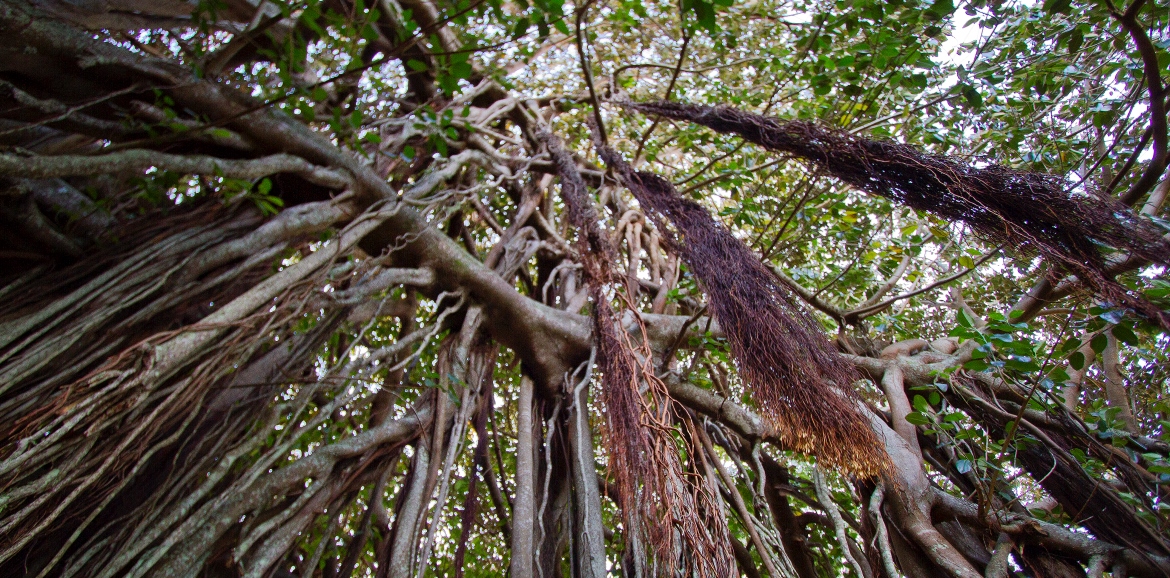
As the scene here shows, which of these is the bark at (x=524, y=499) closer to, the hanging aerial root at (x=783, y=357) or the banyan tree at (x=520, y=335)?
the banyan tree at (x=520, y=335)

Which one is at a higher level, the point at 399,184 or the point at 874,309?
the point at 399,184

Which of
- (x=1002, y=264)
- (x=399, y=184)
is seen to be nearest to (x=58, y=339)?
(x=399, y=184)

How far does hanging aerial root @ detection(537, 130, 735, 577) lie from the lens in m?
1.23

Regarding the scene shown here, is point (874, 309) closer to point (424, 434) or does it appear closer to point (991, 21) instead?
point (991, 21)

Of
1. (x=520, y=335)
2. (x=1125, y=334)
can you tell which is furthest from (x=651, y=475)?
(x=1125, y=334)

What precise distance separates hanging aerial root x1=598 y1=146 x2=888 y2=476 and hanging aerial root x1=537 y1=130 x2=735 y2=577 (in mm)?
270

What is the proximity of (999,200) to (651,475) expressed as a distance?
44.4 inches

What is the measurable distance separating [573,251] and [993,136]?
1691mm

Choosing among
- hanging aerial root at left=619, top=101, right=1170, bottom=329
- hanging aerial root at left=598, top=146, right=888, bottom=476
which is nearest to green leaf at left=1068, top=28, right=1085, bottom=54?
hanging aerial root at left=619, top=101, right=1170, bottom=329

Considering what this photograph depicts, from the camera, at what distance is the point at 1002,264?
8.38 feet

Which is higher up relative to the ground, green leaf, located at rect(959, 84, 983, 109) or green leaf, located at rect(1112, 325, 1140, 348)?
green leaf, located at rect(959, 84, 983, 109)

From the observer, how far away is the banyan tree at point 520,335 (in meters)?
1.22

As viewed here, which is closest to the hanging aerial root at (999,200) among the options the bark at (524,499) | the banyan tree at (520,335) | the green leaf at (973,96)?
the banyan tree at (520,335)

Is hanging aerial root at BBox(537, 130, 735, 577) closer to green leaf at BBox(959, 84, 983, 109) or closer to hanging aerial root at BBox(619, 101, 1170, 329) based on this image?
hanging aerial root at BBox(619, 101, 1170, 329)
